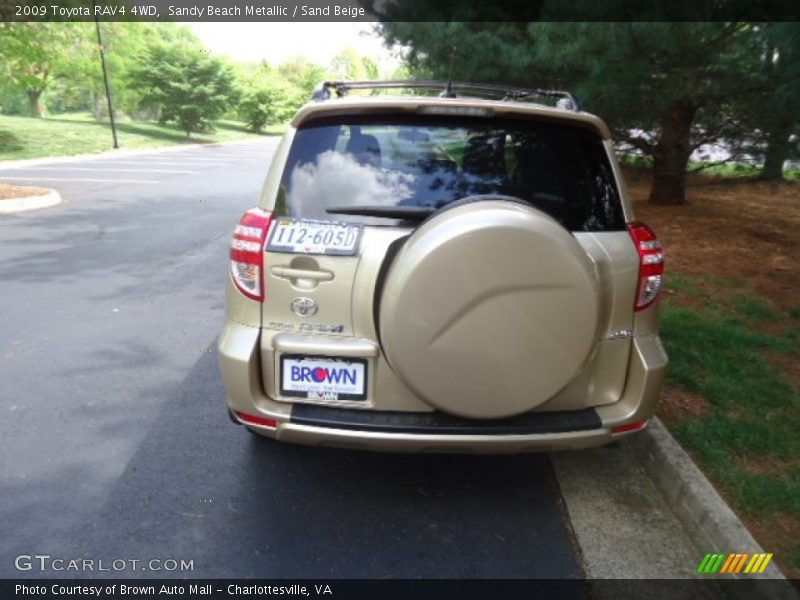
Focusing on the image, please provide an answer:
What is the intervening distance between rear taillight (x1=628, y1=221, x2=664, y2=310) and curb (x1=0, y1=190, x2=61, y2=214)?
11.0 metres

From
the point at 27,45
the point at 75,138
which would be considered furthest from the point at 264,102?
the point at 27,45

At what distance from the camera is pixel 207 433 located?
334 centimetres

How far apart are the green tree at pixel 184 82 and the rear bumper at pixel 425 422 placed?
1494 inches

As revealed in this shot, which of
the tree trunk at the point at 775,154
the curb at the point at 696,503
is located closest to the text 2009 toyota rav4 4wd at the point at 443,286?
the curb at the point at 696,503

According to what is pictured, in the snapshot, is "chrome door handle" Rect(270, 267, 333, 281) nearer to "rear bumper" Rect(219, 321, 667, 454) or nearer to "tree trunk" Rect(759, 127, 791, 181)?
"rear bumper" Rect(219, 321, 667, 454)

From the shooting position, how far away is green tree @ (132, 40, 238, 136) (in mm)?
35812

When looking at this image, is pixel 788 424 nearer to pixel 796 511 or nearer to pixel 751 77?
pixel 796 511

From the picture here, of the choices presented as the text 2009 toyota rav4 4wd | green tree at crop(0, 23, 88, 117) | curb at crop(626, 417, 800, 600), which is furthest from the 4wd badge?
green tree at crop(0, 23, 88, 117)

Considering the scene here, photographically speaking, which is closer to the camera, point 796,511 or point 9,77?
point 796,511

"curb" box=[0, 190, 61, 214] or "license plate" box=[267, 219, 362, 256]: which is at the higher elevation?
"license plate" box=[267, 219, 362, 256]

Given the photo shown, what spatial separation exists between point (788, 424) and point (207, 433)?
3.28 m

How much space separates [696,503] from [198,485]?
2326 mm

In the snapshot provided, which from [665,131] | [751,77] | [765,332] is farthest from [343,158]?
[665,131]

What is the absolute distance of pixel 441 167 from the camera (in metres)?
2.56
